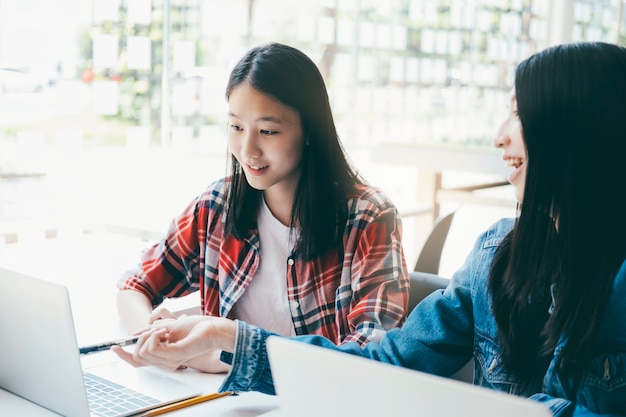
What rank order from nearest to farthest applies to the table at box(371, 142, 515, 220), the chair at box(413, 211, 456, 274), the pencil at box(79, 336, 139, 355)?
the pencil at box(79, 336, 139, 355) → the chair at box(413, 211, 456, 274) → the table at box(371, 142, 515, 220)

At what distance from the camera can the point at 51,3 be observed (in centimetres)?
409

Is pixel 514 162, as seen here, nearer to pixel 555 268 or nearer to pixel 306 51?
pixel 555 268

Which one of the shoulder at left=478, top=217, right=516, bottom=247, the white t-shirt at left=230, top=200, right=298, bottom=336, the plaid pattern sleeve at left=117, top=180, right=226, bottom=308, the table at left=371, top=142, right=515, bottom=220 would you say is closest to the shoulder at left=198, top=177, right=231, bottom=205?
the plaid pattern sleeve at left=117, top=180, right=226, bottom=308

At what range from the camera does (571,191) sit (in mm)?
1111

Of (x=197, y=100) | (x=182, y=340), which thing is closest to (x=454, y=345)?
(x=182, y=340)

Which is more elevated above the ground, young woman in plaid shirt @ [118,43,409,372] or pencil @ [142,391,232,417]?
young woman in plaid shirt @ [118,43,409,372]

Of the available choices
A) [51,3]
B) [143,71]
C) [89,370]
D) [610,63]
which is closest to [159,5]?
[143,71]

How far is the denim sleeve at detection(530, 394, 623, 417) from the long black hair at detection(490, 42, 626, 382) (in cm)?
5

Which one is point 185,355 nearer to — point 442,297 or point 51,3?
point 442,297

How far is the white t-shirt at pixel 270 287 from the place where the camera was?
1.72 m

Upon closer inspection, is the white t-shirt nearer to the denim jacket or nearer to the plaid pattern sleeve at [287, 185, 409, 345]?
the plaid pattern sleeve at [287, 185, 409, 345]

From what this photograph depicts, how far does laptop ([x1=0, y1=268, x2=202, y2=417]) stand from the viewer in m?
1.11

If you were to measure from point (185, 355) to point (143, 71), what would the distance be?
381 cm

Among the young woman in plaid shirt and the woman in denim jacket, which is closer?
the woman in denim jacket
